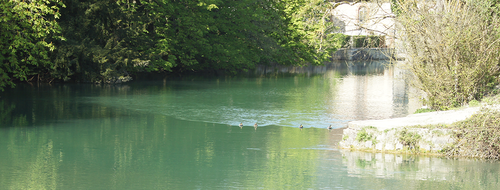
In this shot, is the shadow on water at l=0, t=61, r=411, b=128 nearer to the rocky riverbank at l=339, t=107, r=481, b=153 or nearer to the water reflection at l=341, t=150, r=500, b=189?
the rocky riverbank at l=339, t=107, r=481, b=153

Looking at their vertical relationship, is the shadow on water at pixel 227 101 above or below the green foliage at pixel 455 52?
below

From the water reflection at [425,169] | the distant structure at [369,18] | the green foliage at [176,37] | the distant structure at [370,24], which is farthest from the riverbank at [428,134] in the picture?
the green foliage at [176,37]

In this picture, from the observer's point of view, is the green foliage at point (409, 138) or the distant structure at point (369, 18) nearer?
the green foliage at point (409, 138)

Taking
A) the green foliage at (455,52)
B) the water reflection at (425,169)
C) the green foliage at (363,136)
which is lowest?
the water reflection at (425,169)

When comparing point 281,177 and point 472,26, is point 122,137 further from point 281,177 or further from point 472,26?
point 472,26

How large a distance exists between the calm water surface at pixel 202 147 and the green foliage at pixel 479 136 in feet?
1.01

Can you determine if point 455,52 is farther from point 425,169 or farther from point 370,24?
point 370,24

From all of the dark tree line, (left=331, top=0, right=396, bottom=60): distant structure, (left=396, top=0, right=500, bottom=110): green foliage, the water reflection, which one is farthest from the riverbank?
the dark tree line

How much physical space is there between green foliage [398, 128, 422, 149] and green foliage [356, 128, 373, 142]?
0.64 metres

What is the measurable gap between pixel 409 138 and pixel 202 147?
4.18 meters

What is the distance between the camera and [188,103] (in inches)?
808

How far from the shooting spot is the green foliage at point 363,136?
11562 mm

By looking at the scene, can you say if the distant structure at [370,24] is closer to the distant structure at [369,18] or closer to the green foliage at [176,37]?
the distant structure at [369,18]

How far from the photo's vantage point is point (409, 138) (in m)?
11.2
